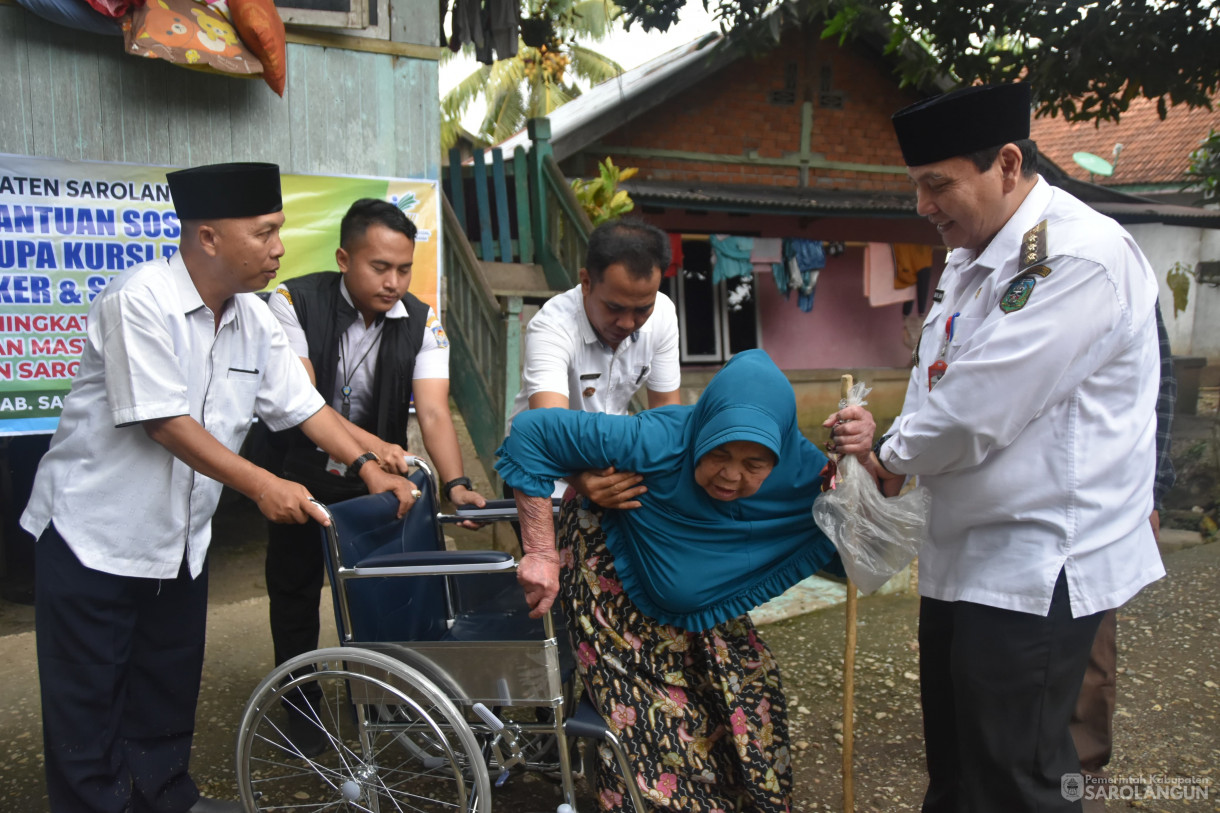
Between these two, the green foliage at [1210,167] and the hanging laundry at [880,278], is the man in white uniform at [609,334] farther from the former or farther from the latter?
the green foliage at [1210,167]

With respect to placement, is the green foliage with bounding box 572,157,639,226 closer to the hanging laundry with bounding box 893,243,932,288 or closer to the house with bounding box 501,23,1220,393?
the house with bounding box 501,23,1220,393

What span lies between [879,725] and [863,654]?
66cm

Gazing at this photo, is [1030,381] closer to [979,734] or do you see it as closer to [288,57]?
[979,734]

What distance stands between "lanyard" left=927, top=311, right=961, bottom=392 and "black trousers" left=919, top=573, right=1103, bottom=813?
0.53 meters

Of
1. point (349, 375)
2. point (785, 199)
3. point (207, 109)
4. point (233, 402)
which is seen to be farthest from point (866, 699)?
point (785, 199)

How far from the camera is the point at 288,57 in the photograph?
490 centimetres

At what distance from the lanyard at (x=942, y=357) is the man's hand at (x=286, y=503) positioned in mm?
1583

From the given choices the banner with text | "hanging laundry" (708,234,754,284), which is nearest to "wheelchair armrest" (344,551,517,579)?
the banner with text

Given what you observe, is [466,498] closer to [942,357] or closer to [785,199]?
[942,357]

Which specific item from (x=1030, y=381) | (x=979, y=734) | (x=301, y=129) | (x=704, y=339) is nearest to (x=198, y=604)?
(x=979, y=734)

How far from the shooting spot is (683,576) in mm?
2213

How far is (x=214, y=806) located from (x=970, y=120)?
9.06 feet

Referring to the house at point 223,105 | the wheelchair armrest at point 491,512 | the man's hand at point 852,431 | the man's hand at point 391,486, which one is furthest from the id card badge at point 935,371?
the house at point 223,105

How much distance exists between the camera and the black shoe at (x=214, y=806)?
2621mm
